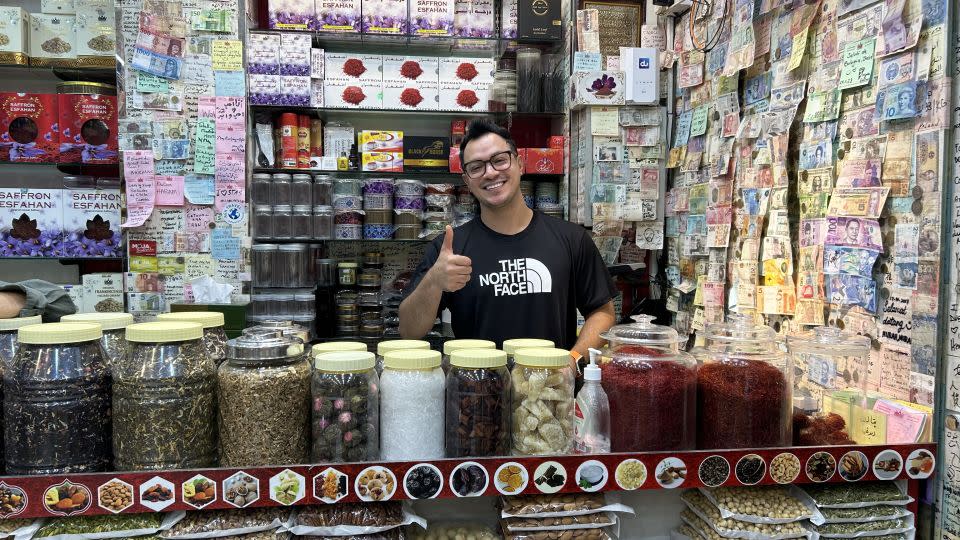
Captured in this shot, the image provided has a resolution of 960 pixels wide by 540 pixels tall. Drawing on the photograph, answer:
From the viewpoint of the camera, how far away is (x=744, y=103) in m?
2.65

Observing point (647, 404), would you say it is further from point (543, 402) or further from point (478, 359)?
point (478, 359)

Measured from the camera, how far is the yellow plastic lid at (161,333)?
1149 millimetres

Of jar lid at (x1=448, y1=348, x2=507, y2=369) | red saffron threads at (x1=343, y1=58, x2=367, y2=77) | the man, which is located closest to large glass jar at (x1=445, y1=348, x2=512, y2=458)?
jar lid at (x1=448, y1=348, x2=507, y2=369)

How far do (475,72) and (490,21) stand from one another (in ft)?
0.96

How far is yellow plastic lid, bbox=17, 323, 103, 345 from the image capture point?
1.12m

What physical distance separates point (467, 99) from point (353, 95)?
2.04 ft

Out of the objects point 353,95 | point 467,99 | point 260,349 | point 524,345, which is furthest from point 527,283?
point 353,95

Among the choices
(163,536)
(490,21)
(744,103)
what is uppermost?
(490,21)

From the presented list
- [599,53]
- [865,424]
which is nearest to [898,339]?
[865,424]

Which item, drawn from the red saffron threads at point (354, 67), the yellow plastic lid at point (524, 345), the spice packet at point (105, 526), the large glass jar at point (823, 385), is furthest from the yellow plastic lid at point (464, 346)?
the red saffron threads at point (354, 67)

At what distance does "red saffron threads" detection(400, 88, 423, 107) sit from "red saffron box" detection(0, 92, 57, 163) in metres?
1.70

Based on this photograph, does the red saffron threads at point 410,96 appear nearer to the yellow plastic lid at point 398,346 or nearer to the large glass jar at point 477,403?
the yellow plastic lid at point 398,346

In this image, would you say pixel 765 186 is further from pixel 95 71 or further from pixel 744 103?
pixel 95 71

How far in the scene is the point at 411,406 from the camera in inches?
48.1
